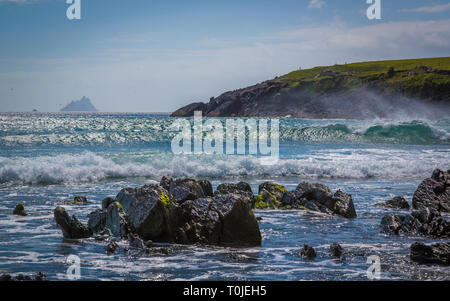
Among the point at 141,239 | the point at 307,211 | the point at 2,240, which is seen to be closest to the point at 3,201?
the point at 2,240

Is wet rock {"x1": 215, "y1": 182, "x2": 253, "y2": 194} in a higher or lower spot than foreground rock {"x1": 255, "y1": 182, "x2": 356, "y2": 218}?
higher

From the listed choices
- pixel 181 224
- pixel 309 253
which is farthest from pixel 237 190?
pixel 309 253

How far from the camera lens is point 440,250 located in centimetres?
837

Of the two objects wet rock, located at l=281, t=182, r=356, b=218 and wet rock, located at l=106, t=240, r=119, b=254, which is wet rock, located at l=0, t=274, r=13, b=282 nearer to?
wet rock, located at l=106, t=240, r=119, b=254

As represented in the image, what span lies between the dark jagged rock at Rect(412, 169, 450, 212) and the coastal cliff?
104m

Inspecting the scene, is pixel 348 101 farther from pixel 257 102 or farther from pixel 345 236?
pixel 345 236

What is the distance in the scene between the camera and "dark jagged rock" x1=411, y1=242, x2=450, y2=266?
8242 millimetres

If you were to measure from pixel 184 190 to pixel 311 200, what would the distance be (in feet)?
14.1

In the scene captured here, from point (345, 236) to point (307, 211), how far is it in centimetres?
317

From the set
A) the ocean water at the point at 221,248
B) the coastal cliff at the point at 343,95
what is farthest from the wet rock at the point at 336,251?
the coastal cliff at the point at 343,95

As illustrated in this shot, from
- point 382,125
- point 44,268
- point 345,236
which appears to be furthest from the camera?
point 382,125

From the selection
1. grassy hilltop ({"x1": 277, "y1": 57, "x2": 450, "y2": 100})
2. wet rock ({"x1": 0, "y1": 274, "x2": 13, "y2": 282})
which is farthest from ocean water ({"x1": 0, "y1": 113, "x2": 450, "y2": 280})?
grassy hilltop ({"x1": 277, "y1": 57, "x2": 450, "y2": 100})

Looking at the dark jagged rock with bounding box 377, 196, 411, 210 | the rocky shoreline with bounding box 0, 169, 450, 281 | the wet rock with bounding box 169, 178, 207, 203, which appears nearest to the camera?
the rocky shoreline with bounding box 0, 169, 450, 281

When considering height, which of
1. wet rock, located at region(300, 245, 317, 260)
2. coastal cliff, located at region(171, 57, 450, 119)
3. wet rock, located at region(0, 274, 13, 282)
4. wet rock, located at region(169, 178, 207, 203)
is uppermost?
coastal cliff, located at region(171, 57, 450, 119)
